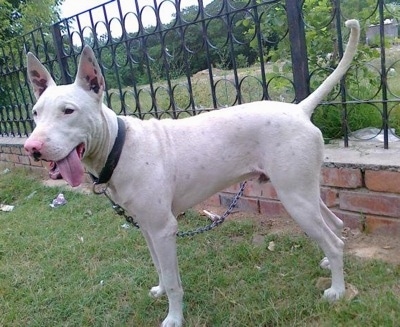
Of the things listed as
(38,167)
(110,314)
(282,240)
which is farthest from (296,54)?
(38,167)

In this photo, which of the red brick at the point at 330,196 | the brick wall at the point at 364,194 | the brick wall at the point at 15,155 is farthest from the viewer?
the brick wall at the point at 15,155

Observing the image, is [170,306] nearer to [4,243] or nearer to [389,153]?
[389,153]

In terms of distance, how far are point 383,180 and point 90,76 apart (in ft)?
6.35

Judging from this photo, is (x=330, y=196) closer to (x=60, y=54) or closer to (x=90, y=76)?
(x=90, y=76)

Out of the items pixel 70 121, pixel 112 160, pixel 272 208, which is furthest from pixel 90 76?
pixel 272 208

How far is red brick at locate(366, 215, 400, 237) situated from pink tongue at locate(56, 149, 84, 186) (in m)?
1.97

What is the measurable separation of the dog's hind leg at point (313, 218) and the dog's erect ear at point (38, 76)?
53.8 inches

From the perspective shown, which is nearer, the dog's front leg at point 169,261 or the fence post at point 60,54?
the dog's front leg at point 169,261

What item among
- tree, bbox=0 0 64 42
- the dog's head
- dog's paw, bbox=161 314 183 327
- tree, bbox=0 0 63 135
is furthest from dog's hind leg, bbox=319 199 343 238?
tree, bbox=0 0 64 42

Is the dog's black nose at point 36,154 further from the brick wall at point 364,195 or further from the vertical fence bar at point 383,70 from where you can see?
the vertical fence bar at point 383,70

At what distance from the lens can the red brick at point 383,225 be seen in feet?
9.30

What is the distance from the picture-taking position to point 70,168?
2053mm

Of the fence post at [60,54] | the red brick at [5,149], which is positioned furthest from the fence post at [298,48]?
the red brick at [5,149]

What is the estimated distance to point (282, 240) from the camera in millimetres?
3125
